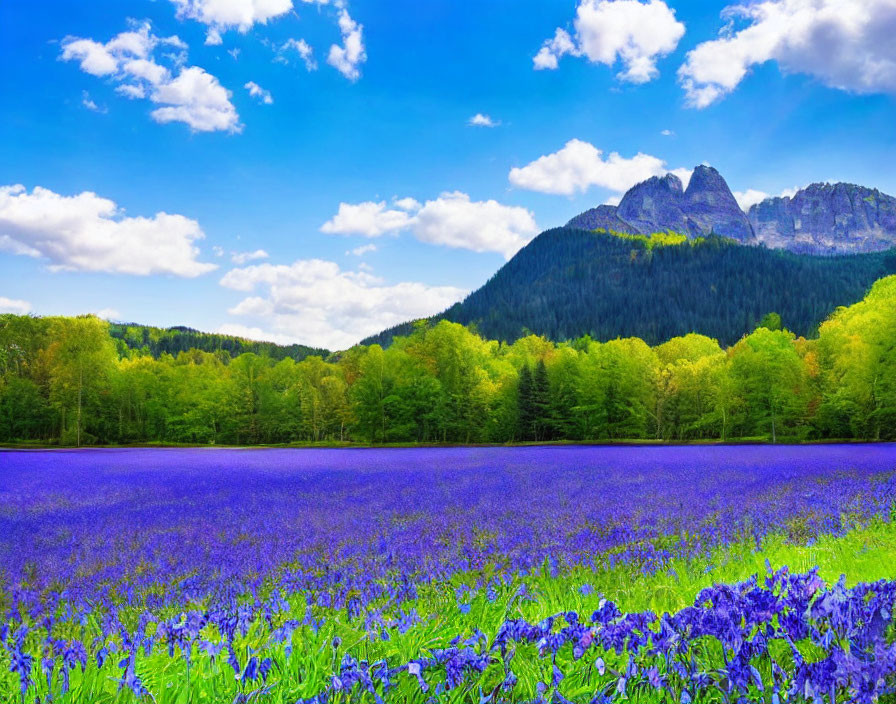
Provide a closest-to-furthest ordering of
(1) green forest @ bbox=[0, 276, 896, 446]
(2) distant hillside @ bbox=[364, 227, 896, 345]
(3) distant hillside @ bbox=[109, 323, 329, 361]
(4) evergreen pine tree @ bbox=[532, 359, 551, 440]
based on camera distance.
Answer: (1) green forest @ bbox=[0, 276, 896, 446] → (4) evergreen pine tree @ bbox=[532, 359, 551, 440] → (2) distant hillside @ bbox=[364, 227, 896, 345] → (3) distant hillside @ bbox=[109, 323, 329, 361]

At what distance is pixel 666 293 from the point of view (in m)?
155

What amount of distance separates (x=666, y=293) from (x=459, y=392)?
12020 centimetres

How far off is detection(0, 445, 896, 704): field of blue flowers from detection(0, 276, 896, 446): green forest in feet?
96.1

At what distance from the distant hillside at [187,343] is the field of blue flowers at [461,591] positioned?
421 ft

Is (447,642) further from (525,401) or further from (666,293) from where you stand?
(666,293)

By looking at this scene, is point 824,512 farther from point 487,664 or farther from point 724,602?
point 487,664

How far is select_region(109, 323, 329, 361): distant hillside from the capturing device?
142 meters

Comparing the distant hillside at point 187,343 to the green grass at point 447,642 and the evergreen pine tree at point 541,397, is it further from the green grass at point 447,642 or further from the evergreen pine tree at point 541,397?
the green grass at point 447,642

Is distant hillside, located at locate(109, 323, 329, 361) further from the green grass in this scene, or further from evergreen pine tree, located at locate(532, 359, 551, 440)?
the green grass

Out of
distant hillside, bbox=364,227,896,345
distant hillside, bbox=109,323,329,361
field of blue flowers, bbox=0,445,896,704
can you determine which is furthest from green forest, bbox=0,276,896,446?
distant hillside, bbox=364,227,896,345

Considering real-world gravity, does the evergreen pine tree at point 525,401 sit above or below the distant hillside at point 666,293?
below

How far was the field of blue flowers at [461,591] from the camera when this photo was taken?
221cm

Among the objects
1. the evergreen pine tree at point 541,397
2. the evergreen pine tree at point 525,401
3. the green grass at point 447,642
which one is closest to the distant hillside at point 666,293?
the evergreen pine tree at point 541,397

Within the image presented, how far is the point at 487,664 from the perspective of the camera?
7.38 ft
